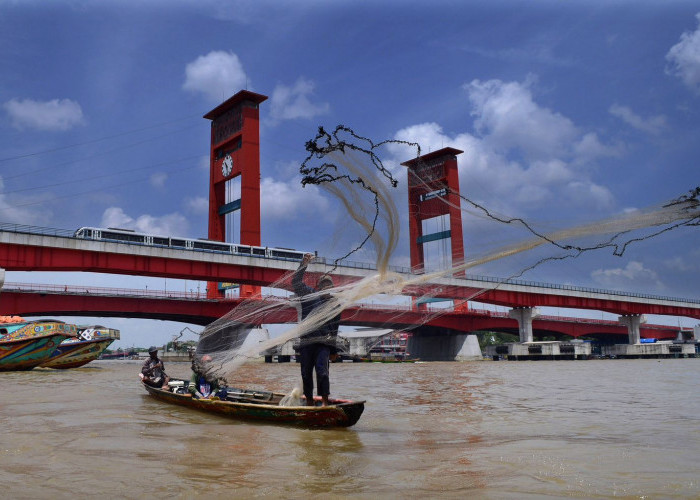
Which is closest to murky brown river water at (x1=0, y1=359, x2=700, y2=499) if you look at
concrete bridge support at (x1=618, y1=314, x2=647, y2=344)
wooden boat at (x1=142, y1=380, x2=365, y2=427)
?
wooden boat at (x1=142, y1=380, x2=365, y2=427)

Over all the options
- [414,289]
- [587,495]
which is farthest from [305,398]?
[587,495]

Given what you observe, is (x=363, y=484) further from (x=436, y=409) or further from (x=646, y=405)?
(x=646, y=405)

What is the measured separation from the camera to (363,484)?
671 cm

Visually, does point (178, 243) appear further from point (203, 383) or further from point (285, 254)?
point (203, 383)

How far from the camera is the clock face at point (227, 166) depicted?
228ft

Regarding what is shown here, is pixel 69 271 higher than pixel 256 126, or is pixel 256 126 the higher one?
pixel 256 126

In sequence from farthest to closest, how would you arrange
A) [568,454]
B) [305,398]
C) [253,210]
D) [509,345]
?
[509,345]
[253,210]
[305,398]
[568,454]

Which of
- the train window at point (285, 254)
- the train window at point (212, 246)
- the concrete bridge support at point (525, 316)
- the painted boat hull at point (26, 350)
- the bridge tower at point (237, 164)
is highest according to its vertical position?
the bridge tower at point (237, 164)

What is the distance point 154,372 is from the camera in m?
18.6

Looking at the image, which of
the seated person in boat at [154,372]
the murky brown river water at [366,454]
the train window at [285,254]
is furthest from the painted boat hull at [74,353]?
the murky brown river water at [366,454]

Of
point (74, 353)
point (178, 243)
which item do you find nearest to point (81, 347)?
point (74, 353)

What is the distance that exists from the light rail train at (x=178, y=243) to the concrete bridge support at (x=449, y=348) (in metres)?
31.5

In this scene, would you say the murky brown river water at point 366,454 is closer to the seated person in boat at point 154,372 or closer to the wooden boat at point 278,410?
the wooden boat at point 278,410

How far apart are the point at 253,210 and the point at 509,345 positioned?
142 ft
